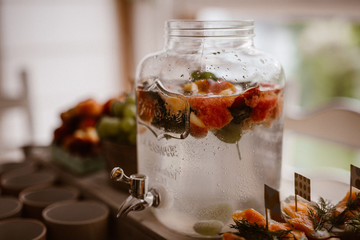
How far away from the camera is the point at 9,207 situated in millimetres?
736

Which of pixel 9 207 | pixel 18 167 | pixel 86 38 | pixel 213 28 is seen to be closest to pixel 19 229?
pixel 9 207

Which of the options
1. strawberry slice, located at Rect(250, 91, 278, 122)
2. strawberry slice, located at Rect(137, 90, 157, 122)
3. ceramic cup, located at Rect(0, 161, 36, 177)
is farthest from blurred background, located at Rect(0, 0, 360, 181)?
strawberry slice, located at Rect(250, 91, 278, 122)

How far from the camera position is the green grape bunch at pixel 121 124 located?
2.55 feet

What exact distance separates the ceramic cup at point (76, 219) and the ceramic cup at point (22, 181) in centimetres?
15

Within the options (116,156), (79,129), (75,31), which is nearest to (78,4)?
(75,31)

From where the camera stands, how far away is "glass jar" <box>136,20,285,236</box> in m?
0.55

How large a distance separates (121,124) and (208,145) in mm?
283

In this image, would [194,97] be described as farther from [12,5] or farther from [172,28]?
[12,5]

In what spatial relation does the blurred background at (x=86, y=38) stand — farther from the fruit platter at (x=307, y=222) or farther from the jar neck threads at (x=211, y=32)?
the fruit platter at (x=307, y=222)

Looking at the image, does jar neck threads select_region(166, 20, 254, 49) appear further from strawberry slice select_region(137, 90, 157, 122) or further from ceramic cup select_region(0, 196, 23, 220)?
ceramic cup select_region(0, 196, 23, 220)

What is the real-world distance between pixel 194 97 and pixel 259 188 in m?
0.18

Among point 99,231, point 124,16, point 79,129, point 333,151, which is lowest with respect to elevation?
point 333,151

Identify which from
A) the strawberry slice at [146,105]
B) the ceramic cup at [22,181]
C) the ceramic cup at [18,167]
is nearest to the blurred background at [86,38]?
the ceramic cup at [18,167]

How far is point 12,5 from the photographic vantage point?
2.20m
